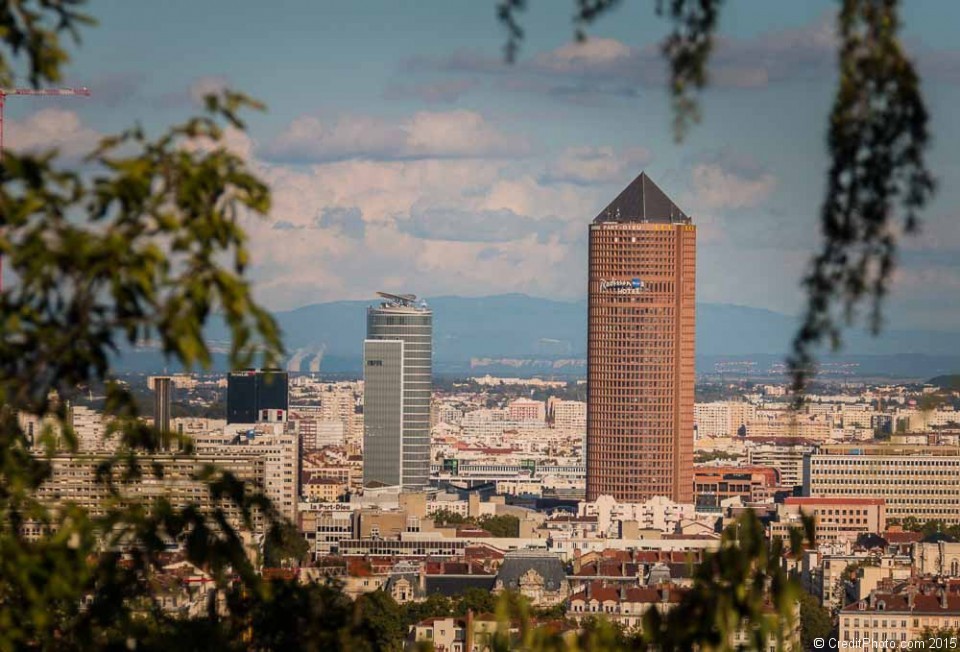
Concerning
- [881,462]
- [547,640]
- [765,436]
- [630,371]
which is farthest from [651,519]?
[547,640]

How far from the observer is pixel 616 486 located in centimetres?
9431

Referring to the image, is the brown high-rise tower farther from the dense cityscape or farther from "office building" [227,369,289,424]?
"office building" [227,369,289,424]

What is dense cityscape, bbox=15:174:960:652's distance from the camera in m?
59.5

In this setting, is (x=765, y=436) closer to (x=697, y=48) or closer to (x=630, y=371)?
(x=630, y=371)

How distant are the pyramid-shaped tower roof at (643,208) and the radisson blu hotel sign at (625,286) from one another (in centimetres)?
261

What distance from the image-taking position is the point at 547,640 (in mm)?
7066

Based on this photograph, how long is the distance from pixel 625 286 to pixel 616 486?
8574 millimetres

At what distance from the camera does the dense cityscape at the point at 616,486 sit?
2344 inches

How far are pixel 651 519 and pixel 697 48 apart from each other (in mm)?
83252

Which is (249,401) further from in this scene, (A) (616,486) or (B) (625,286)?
A: (B) (625,286)

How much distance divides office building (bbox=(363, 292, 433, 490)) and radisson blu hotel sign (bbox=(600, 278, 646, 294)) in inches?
689

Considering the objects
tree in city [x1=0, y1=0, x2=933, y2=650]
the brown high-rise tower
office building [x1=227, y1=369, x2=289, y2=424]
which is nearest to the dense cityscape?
the brown high-rise tower

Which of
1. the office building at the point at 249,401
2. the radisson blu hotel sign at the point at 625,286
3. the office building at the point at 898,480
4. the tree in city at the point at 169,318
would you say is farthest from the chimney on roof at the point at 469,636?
the office building at the point at 249,401

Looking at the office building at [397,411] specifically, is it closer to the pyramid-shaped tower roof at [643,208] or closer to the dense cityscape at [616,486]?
the dense cityscape at [616,486]
